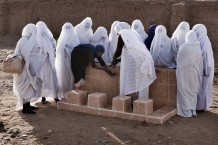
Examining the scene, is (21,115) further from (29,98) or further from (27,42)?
(27,42)

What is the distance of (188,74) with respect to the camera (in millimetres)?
7383

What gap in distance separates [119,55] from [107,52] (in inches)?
55.5

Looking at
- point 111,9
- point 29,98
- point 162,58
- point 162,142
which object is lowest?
point 162,142

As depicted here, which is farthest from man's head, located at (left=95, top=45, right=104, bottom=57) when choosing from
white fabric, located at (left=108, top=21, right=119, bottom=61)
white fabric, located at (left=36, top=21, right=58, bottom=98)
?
white fabric, located at (left=108, top=21, right=119, bottom=61)

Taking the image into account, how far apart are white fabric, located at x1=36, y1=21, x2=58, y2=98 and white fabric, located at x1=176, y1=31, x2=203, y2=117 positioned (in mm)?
2478

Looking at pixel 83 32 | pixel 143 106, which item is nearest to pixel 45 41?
pixel 83 32

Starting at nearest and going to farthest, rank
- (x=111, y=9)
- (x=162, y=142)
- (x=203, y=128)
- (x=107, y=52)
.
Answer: (x=162, y=142) < (x=203, y=128) < (x=107, y=52) < (x=111, y=9)

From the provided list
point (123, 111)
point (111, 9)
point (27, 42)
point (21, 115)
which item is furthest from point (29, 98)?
point (111, 9)

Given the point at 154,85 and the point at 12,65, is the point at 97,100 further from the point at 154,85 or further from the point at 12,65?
the point at 12,65

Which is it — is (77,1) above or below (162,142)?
above

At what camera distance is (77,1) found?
55.8 feet

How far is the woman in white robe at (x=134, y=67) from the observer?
7.31 m

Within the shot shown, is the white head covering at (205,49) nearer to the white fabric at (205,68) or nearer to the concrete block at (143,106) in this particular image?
the white fabric at (205,68)

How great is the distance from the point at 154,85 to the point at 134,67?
0.49 metres
